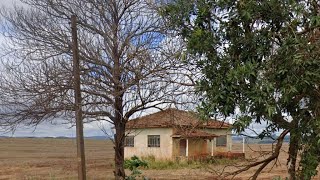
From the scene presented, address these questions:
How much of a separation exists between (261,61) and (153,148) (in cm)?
2970

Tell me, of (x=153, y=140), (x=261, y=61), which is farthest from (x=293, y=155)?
(x=153, y=140)

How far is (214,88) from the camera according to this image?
21.6 feet

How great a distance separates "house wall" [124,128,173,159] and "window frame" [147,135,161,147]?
220 millimetres

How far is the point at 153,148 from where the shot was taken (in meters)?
35.7

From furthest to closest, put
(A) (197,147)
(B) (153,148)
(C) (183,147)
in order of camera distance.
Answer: (B) (153,148) < (A) (197,147) < (C) (183,147)

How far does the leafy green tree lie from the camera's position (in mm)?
6023

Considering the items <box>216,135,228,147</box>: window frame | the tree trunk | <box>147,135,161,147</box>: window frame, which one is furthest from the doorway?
the tree trunk

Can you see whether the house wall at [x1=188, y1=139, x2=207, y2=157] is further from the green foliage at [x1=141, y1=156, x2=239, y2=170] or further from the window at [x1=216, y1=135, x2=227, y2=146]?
the window at [x1=216, y1=135, x2=227, y2=146]

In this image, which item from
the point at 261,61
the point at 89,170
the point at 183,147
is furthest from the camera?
the point at 183,147

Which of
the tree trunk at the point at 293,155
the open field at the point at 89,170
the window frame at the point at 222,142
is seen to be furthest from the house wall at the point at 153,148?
the tree trunk at the point at 293,155

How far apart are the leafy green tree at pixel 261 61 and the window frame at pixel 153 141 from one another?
2805 cm

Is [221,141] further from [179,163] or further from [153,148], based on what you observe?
[179,163]

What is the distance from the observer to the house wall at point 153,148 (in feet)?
113

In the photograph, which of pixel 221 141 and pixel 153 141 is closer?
pixel 153 141
